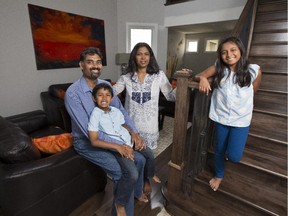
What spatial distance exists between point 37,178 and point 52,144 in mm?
349

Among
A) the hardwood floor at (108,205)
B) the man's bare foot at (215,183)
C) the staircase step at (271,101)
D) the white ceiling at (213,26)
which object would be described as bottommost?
the hardwood floor at (108,205)

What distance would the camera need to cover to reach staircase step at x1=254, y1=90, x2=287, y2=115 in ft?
5.94

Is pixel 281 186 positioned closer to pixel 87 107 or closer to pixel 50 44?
pixel 87 107

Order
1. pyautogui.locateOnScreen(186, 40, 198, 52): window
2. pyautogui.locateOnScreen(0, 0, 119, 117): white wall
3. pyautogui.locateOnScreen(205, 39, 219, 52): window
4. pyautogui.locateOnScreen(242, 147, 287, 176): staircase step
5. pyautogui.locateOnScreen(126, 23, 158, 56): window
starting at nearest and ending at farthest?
pyautogui.locateOnScreen(242, 147, 287, 176): staircase step
pyautogui.locateOnScreen(0, 0, 119, 117): white wall
pyautogui.locateOnScreen(126, 23, 158, 56): window
pyautogui.locateOnScreen(205, 39, 219, 52): window
pyautogui.locateOnScreen(186, 40, 198, 52): window

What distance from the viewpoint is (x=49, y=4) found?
3.43 metres

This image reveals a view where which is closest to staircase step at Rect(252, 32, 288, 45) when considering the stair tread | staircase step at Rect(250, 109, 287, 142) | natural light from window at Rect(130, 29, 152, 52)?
staircase step at Rect(250, 109, 287, 142)

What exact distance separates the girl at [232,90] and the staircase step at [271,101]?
0.72 meters

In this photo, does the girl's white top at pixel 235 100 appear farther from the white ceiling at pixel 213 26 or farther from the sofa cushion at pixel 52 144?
the white ceiling at pixel 213 26

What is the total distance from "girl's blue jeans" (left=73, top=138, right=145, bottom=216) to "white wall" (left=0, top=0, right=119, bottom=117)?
248 cm

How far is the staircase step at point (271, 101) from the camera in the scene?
181 cm

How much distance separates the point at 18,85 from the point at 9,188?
105 inches

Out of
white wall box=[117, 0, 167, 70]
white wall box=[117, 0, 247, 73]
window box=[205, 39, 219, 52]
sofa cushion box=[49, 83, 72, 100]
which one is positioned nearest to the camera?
sofa cushion box=[49, 83, 72, 100]

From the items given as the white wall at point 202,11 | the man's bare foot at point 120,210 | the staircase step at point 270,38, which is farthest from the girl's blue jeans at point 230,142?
the white wall at point 202,11

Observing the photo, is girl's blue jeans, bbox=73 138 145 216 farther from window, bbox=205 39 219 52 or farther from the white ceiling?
window, bbox=205 39 219 52
